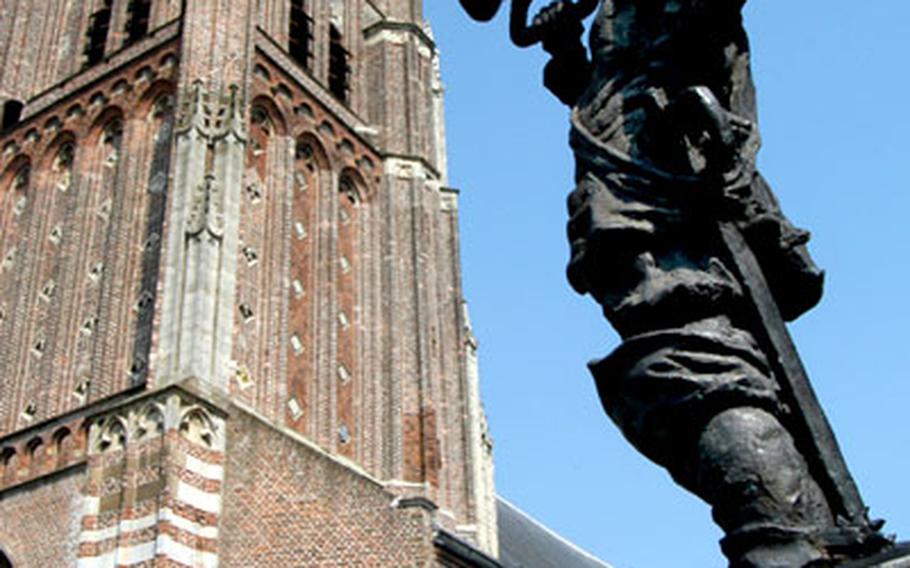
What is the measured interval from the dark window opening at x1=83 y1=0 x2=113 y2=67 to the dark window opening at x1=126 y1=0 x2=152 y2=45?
380mm

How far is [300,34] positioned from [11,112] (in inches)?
184

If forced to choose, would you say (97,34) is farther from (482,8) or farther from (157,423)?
(482,8)

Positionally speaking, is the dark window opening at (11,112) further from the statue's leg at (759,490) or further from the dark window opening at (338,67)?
the statue's leg at (759,490)

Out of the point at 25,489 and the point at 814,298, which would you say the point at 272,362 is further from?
the point at 814,298

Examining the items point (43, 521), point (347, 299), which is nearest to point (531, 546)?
point (347, 299)

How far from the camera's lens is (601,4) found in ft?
7.97

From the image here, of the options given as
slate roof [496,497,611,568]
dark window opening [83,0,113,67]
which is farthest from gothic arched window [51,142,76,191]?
slate roof [496,497,611,568]

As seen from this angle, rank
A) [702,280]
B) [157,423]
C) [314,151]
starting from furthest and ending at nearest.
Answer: [314,151] < [157,423] < [702,280]

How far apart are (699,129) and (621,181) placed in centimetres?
16

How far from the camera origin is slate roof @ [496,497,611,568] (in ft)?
73.2

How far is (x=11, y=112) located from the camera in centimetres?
1862

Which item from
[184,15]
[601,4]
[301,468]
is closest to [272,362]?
[301,468]

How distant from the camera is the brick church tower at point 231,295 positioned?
12.8 meters

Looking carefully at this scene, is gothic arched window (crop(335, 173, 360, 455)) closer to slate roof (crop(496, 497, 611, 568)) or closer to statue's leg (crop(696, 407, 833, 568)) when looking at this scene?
slate roof (crop(496, 497, 611, 568))
